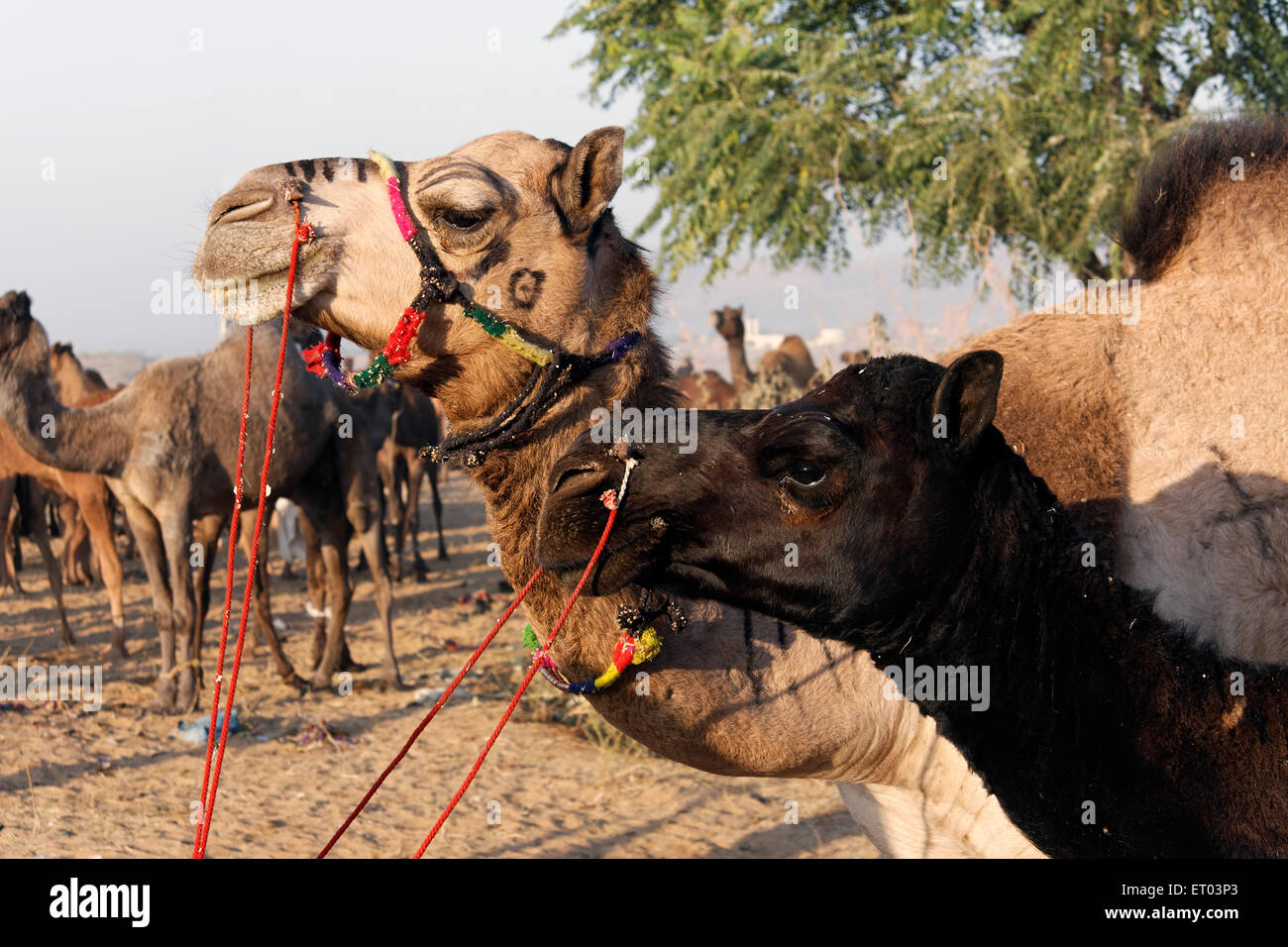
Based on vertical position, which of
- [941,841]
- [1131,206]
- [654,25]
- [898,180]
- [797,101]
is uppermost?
[654,25]

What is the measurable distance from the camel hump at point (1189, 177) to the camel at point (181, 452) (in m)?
6.30

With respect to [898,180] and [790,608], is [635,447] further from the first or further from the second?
[898,180]

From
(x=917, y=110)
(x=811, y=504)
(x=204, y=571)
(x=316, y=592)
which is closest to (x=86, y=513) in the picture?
(x=316, y=592)

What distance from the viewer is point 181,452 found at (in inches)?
324

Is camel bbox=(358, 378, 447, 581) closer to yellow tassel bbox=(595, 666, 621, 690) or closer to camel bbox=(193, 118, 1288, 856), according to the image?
camel bbox=(193, 118, 1288, 856)

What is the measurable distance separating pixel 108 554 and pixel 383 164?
8.62 m

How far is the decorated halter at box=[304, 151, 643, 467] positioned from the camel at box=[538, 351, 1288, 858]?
0.64 metres

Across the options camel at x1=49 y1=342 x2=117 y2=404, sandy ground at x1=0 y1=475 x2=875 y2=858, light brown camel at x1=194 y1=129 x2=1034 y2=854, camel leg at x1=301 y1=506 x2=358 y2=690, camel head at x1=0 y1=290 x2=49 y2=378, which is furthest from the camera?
camel at x1=49 y1=342 x2=117 y2=404

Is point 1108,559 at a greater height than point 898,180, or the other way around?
point 898,180

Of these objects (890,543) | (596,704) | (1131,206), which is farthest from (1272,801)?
(1131,206)

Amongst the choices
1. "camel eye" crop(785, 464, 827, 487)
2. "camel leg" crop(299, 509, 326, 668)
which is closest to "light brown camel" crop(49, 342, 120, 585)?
"camel leg" crop(299, 509, 326, 668)

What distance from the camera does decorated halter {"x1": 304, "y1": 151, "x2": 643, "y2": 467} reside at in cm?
285

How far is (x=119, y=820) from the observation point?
6078 mm

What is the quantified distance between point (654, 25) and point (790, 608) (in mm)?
10864
